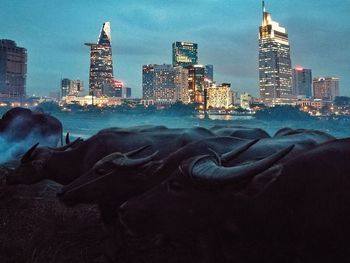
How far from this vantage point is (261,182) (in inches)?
112

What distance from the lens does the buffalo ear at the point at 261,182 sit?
2832mm

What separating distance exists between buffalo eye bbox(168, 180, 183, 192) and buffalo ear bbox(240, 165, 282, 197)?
1.92 ft

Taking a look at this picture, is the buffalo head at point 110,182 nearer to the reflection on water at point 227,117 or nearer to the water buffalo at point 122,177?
the water buffalo at point 122,177

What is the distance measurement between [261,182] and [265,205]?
196 millimetres

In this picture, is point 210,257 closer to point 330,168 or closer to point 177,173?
point 177,173

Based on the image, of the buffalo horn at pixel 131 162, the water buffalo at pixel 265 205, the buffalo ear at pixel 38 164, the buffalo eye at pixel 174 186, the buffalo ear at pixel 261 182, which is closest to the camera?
the water buffalo at pixel 265 205

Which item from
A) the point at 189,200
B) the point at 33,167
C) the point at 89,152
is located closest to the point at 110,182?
the point at 189,200

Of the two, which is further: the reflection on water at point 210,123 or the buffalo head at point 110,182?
the reflection on water at point 210,123

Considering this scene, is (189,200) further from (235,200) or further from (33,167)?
(33,167)

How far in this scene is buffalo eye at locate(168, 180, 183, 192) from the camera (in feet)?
10.1

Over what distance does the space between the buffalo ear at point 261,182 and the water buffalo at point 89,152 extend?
270 cm

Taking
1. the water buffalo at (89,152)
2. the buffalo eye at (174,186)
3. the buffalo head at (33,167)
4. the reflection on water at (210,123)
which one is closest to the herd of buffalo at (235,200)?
the buffalo eye at (174,186)

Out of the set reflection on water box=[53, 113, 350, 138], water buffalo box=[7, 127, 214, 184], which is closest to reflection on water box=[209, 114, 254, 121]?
reflection on water box=[53, 113, 350, 138]

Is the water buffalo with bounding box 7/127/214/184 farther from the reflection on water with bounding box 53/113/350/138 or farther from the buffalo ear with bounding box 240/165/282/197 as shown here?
the reflection on water with bounding box 53/113/350/138
